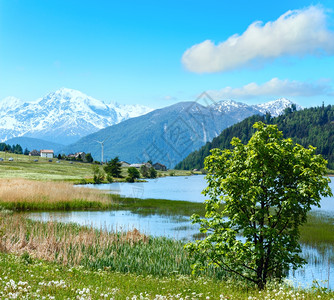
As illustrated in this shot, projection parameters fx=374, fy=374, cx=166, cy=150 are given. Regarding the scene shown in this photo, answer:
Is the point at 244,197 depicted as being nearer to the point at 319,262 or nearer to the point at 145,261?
the point at 145,261

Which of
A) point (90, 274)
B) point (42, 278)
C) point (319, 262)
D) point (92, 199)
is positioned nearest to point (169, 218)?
point (92, 199)

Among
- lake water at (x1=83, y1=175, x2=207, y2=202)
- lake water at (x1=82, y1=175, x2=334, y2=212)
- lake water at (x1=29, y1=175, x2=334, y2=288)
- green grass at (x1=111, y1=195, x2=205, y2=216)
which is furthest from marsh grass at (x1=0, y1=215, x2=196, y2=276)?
lake water at (x1=83, y1=175, x2=207, y2=202)

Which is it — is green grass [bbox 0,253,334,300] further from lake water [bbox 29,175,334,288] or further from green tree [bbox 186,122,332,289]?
lake water [bbox 29,175,334,288]

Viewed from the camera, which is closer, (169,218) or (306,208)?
(306,208)

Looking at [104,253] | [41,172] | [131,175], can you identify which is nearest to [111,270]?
[104,253]

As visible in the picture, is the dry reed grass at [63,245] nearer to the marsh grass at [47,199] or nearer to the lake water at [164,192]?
the marsh grass at [47,199]

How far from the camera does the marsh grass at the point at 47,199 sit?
47.3 meters

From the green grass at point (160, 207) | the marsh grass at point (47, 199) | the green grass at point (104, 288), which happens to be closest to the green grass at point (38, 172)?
the marsh grass at point (47, 199)

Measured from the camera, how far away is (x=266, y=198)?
14758 mm

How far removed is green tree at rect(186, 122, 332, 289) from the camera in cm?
1396

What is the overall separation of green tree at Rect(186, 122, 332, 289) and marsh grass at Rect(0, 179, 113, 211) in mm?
36683

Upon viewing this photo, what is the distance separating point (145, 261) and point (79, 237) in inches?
186

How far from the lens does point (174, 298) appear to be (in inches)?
466

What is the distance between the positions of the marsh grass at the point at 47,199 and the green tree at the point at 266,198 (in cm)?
3668
